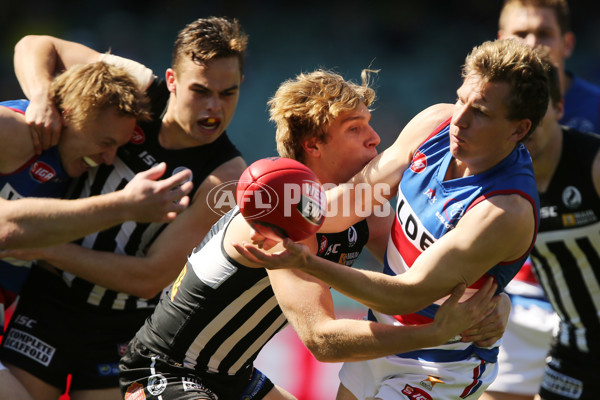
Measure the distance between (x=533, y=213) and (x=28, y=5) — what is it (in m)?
12.6

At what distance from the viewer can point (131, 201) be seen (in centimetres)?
355

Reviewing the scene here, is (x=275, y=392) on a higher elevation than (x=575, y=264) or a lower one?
lower

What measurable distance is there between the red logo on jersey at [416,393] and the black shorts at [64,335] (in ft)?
6.47

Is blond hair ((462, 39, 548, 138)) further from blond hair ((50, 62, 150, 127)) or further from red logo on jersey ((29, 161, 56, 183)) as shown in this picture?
red logo on jersey ((29, 161, 56, 183))

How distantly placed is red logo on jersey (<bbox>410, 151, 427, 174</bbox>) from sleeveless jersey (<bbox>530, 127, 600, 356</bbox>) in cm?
195

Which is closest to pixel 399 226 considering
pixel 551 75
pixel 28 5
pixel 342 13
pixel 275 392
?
pixel 275 392

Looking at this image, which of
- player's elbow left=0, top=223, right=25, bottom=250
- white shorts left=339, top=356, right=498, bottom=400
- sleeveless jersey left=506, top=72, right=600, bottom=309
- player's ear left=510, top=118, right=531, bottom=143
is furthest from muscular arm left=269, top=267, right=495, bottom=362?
sleeveless jersey left=506, top=72, right=600, bottom=309

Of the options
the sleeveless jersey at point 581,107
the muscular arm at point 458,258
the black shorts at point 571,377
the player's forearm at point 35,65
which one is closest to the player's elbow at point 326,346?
the muscular arm at point 458,258

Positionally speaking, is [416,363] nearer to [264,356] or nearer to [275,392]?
[275,392]

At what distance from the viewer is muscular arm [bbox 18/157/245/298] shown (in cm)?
452

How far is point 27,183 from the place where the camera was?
4.52m

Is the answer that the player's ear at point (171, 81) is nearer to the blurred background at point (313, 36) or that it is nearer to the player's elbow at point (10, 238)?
the player's elbow at point (10, 238)

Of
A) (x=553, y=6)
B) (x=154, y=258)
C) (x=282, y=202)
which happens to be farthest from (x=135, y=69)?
(x=553, y=6)

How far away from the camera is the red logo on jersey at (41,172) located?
14.8ft
